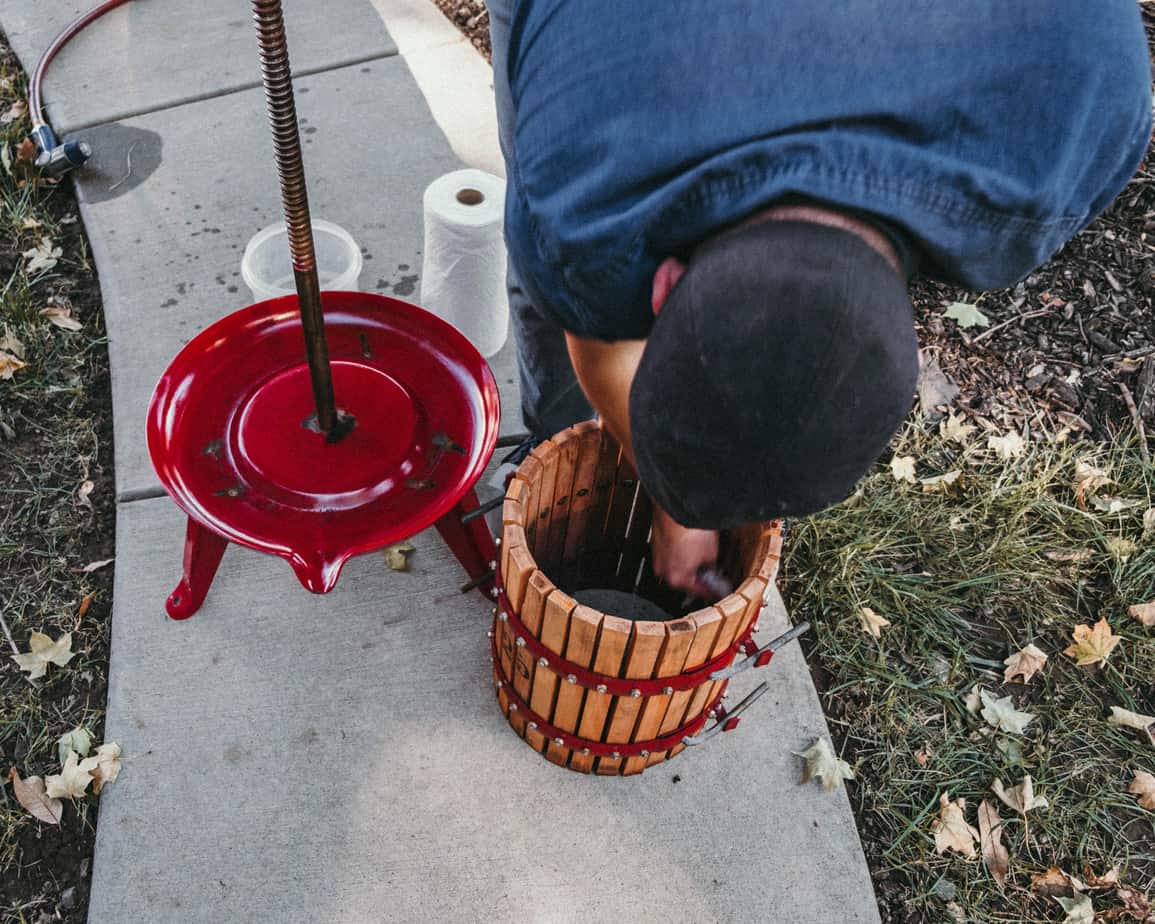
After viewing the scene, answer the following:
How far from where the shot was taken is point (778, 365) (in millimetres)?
939

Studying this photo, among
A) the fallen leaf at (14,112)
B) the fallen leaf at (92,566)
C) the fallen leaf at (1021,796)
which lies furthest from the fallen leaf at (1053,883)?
the fallen leaf at (14,112)

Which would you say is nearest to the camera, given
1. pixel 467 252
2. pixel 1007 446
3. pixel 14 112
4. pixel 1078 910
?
pixel 1078 910

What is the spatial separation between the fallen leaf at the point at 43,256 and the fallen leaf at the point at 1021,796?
314 cm

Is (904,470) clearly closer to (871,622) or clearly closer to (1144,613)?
(871,622)

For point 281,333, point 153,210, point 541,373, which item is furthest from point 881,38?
Result: point 153,210

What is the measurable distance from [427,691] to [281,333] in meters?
0.91

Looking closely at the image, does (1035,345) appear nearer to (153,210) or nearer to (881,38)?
(881,38)

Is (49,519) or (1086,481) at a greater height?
(1086,481)

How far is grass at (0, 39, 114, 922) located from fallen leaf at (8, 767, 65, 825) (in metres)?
0.02

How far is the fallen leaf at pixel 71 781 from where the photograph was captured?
1890 mm

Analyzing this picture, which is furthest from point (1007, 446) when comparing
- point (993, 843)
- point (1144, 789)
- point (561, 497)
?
point (561, 497)

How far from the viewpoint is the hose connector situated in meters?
2.95

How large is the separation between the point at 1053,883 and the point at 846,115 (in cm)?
181

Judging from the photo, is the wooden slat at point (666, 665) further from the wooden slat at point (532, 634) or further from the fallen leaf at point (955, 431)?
the fallen leaf at point (955, 431)
